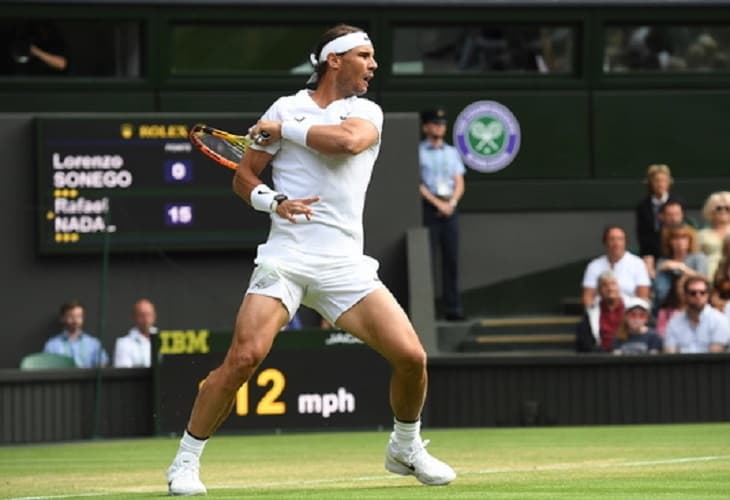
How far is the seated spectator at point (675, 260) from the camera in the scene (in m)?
18.2

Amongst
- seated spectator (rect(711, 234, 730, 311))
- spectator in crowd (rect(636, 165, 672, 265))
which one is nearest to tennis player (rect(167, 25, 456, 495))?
seated spectator (rect(711, 234, 730, 311))

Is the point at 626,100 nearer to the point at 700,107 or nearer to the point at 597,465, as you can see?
the point at 700,107

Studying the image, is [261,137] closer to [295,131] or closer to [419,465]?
[295,131]

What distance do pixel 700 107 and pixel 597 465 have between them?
11556 millimetres

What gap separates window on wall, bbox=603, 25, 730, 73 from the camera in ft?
72.5

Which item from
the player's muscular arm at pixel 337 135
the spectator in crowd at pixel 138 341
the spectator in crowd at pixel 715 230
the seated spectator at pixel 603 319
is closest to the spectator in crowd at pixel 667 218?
the spectator in crowd at pixel 715 230

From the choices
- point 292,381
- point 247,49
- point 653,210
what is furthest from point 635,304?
point 247,49

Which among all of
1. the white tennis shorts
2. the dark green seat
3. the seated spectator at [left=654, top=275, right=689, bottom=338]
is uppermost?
the white tennis shorts

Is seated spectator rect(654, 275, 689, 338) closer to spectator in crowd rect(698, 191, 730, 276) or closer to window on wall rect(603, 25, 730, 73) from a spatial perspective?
spectator in crowd rect(698, 191, 730, 276)

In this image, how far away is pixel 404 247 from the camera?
1917 cm

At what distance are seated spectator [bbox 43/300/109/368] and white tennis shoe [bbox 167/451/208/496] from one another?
7993 mm

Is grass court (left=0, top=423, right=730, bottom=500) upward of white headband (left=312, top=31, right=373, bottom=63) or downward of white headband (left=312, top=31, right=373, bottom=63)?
downward

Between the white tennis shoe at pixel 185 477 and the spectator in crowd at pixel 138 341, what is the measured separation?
312 inches

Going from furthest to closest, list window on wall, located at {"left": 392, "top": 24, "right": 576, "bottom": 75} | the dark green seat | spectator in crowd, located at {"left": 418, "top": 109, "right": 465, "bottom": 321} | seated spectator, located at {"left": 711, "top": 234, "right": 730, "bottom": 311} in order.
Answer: window on wall, located at {"left": 392, "top": 24, "right": 576, "bottom": 75}, spectator in crowd, located at {"left": 418, "top": 109, "right": 465, "bottom": 321}, seated spectator, located at {"left": 711, "top": 234, "right": 730, "bottom": 311}, the dark green seat
